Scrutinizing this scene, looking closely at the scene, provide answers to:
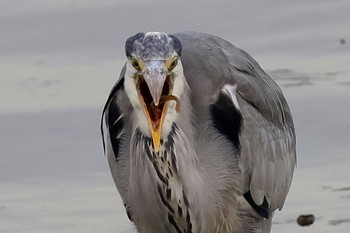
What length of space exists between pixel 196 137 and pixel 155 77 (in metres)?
0.99

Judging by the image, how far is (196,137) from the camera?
7168mm

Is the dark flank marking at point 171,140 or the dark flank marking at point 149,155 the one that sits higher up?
the dark flank marking at point 171,140

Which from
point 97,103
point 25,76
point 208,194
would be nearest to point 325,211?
point 208,194

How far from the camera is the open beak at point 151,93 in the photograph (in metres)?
6.22

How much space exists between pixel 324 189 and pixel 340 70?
68.2 inches

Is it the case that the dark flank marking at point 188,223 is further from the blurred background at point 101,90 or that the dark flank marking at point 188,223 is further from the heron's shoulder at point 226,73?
the blurred background at point 101,90

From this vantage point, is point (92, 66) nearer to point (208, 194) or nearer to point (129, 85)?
point (208, 194)

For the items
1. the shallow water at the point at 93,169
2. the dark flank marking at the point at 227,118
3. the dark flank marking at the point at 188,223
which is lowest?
the shallow water at the point at 93,169

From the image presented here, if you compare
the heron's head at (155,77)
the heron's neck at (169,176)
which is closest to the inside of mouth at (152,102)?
the heron's head at (155,77)

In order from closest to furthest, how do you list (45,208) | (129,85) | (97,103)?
(129,85) < (45,208) < (97,103)

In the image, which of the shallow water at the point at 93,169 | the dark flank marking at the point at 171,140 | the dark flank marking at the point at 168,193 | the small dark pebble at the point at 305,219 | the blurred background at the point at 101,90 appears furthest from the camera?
the blurred background at the point at 101,90

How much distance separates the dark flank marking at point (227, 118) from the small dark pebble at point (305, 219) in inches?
43.1

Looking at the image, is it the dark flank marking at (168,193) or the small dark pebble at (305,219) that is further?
the small dark pebble at (305,219)

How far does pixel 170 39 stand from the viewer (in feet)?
21.5
